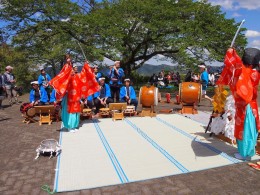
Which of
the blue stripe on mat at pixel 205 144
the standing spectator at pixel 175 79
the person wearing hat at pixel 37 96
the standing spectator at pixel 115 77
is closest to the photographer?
the blue stripe on mat at pixel 205 144

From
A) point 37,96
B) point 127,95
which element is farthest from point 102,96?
point 37,96

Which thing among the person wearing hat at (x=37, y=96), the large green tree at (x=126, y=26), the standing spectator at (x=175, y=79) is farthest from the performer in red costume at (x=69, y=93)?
the standing spectator at (x=175, y=79)

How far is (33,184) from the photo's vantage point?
3.42m

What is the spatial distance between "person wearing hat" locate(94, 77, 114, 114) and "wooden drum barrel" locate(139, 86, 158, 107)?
999mm

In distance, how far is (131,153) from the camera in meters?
4.53

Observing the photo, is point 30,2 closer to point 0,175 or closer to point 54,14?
point 54,14

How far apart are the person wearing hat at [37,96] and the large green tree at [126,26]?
5130 millimetres

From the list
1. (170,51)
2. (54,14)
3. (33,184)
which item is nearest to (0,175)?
(33,184)

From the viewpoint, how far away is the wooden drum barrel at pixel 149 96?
24.4 feet

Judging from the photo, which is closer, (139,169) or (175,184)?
(175,184)

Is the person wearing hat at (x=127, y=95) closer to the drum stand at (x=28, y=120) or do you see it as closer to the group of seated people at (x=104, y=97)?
the group of seated people at (x=104, y=97)

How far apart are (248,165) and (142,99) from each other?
156 inches

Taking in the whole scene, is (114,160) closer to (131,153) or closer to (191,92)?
(131,153)

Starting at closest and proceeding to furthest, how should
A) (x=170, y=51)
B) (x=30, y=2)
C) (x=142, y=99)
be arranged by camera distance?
(x=142, y=99) → (x=30, y=2) → (x=170, y=51)
